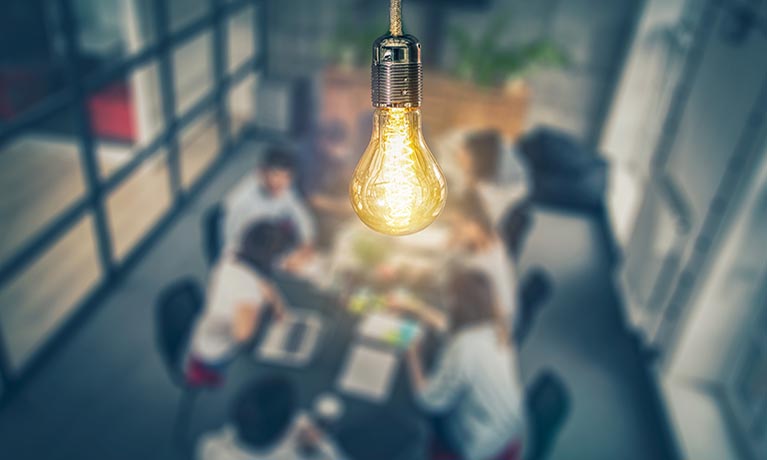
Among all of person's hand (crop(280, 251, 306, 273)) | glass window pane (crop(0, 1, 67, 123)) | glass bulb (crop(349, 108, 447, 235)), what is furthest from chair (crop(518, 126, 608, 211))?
glass window pane (crop(0, 1, 67, 123))

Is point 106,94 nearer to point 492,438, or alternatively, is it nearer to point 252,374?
point 252,374

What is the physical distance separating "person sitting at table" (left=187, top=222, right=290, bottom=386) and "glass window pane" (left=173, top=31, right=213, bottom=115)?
3.68 m

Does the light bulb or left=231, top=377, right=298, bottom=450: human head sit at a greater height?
the light bulb

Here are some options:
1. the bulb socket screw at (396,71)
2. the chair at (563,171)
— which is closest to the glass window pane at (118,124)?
the chair at (563,171)

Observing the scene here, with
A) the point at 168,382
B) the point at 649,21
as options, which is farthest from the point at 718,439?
the point at 649,21

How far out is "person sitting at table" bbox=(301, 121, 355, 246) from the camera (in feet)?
15.7

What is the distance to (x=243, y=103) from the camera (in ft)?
25.2

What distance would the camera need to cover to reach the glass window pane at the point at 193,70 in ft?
21.5

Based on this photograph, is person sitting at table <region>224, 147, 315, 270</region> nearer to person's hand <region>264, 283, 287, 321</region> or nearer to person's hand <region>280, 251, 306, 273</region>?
person's hand <region>280, 251, 306, 273</region>

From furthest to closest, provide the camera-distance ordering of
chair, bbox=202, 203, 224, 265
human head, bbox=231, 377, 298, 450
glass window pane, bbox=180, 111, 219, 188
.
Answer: glass window pane, bbox=180, 111, 219, 188 → chair, bbox=202, 203, 224, 265 → human head, bbox=231, 377, 298, 450

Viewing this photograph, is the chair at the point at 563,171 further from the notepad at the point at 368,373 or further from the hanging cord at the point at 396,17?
the hanging cord at the point at 396,17

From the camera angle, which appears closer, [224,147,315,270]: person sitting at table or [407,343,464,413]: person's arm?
[407,343,464,413]: person's arm

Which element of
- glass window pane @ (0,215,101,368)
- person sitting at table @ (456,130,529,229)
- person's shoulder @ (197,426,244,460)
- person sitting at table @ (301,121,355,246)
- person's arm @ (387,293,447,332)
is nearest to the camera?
person's shoulder @ (197,426,244,460)

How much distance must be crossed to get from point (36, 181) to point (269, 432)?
16.3ft
